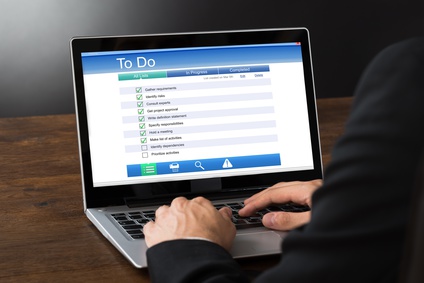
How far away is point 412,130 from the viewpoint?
0.79 metres

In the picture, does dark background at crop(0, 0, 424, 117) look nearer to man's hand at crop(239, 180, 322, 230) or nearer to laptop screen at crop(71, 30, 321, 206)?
laptop screen at crop(71, 30, 321, 206)

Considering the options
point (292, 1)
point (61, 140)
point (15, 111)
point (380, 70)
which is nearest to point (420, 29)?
point (292, 1)

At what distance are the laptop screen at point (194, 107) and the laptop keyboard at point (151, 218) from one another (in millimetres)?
74

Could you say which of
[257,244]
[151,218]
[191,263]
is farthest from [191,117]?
[191,263]

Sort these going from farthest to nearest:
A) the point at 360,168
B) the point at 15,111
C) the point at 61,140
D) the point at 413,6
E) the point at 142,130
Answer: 1. the point at 413,6
2. the point at 15,111
3. the point at 61,140
4. the point at 142,130
5. the point at 360,168

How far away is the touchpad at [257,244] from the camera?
124 centimetres

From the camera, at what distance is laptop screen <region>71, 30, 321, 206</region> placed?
4.87 feet

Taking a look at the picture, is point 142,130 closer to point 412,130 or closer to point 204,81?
point 204,81

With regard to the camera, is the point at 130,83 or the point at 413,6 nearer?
the point at 130,83

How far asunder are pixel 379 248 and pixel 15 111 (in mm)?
3810

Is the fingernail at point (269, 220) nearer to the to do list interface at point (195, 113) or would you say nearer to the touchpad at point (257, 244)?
the touchpad at point (257, 244)

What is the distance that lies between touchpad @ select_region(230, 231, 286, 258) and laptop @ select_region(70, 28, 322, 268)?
0.10m

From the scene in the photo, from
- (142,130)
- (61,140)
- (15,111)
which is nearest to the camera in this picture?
(142,130)

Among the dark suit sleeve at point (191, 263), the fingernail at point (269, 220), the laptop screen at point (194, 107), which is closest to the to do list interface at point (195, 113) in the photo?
the laptop screen at point (194, 107)
